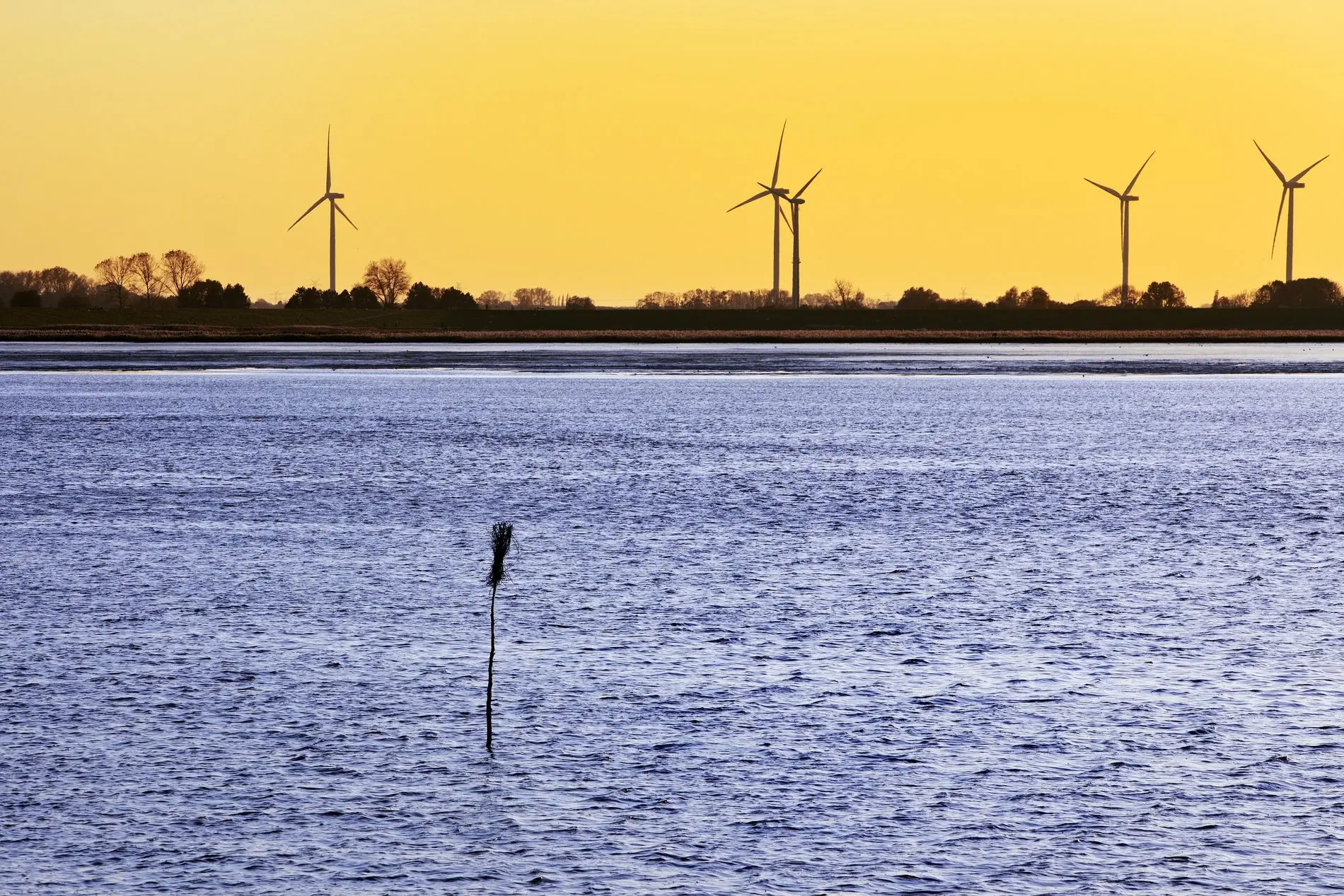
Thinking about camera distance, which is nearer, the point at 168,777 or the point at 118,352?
the point at 168,777

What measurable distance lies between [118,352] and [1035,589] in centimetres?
12429

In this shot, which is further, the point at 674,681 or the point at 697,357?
the point at 697,357

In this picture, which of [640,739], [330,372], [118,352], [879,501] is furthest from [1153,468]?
[118,352]

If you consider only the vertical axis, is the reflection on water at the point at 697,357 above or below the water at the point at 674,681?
above

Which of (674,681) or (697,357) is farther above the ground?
(697,357)

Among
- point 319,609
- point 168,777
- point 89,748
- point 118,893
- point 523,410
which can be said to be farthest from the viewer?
point 523,410

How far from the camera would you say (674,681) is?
14.4 meters

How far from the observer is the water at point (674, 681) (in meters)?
9.92

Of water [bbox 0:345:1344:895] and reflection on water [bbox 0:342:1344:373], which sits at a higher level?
reflection on water [bbox 0:342:1344:373]

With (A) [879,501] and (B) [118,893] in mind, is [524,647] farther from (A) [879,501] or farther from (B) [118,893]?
(A) [879,501]

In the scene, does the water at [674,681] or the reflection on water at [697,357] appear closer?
the water at [674,681]

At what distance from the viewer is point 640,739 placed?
12.4 meters

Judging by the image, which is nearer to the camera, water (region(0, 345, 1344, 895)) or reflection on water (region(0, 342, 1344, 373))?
water (region(0, 345, 1344, 895))

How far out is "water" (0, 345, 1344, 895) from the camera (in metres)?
9.92
